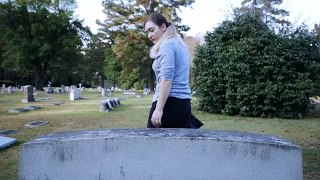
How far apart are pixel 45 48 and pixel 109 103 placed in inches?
1029

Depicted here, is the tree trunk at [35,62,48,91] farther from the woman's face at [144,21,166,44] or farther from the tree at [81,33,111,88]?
the woman's face at [144,21,166,44]

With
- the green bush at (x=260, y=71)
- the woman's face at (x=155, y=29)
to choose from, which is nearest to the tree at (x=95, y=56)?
the green bush at (x=260, y=71)

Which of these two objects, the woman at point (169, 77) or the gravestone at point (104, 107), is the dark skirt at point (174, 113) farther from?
the gravestone at point (104, 107)

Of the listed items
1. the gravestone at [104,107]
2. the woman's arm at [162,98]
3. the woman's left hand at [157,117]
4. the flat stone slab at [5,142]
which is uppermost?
the woman's arm at [162,98]

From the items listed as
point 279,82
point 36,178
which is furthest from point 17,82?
point 36,178

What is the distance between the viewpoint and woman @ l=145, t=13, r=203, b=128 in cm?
236

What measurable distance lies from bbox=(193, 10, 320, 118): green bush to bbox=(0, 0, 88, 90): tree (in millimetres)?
29559

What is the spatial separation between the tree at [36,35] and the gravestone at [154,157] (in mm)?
37252

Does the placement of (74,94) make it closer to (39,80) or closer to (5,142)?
Result: (5,142)

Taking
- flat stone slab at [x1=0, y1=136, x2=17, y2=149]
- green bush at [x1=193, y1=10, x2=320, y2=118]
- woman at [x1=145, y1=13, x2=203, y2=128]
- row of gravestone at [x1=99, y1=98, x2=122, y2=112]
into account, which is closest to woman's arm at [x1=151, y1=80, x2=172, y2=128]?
woman at [x1=145, y1=13, x2=203, y2=128]

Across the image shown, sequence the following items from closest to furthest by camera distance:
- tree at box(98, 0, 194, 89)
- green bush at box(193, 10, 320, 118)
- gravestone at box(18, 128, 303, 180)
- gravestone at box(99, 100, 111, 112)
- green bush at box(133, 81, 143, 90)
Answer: gravestone at box(18, 128, 303, 180)
green bush at box(193, 10, 320, 118)
gravestone at box(99, 100, 111, 112)
tree at box(98, 0, 194, 89)
green bush at box(133, 81, 143, 90)

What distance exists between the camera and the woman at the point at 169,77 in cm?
236

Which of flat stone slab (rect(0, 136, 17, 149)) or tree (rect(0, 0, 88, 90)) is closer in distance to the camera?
flat stone slab (rect(0, 136, 17, 149))

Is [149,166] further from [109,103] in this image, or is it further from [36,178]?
[109,103]
